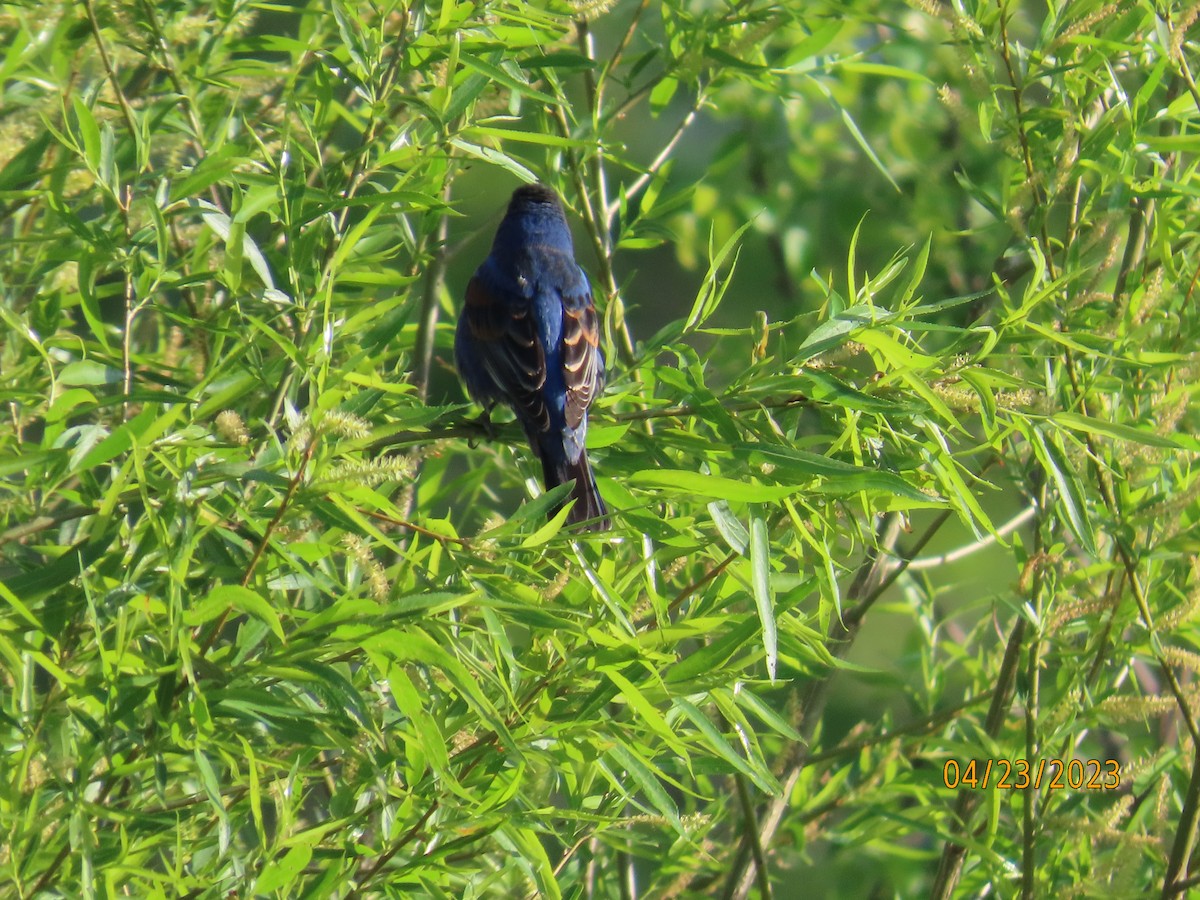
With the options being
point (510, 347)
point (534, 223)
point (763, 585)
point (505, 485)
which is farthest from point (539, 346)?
point (763, 585)

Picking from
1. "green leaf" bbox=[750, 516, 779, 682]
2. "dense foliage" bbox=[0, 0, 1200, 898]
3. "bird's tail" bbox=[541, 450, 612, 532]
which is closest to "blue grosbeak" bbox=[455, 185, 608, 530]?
"bird's tail" bbox=[541, 450, 612, 532]

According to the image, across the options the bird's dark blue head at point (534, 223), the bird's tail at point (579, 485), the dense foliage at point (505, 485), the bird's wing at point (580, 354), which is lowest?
the bird's dark blue head at point (534, 223)

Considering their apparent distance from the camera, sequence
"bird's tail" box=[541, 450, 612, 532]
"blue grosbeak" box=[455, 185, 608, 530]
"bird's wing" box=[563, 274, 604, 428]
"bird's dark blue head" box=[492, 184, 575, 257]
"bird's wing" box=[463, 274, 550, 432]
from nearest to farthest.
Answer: "bird's tail" box=[541, 450, 612, 532] → "blue grosbeak" box=[455, 185, 608, 530] → "bird's wing" box=[563, 274, 604, 428] → "bird's wing" box=[463, 274, 550, 432] → "bird's dark blue head" box=[492, 184, 575, 257]

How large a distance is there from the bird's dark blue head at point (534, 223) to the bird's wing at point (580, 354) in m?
0.55

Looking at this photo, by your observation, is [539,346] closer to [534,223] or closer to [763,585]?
[534,223]

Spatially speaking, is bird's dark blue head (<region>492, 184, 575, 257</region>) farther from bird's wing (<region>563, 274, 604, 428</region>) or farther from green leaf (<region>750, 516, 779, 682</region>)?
green leaf (<region>750, 516, 779, 682</region>)

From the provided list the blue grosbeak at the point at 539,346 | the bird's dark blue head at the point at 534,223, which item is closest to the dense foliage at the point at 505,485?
the blue grosbeak at the point at 539,346

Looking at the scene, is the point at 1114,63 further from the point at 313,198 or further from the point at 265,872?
the point at 265,872

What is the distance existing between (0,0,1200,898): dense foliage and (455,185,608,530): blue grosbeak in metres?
0.14

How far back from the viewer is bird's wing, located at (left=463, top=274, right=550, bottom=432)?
364 cm

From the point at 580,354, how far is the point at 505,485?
1.46 feet

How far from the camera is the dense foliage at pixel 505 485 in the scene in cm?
199

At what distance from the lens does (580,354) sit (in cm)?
381

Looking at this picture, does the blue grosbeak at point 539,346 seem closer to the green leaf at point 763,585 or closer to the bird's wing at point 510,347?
the bird's wing at point 510,347
